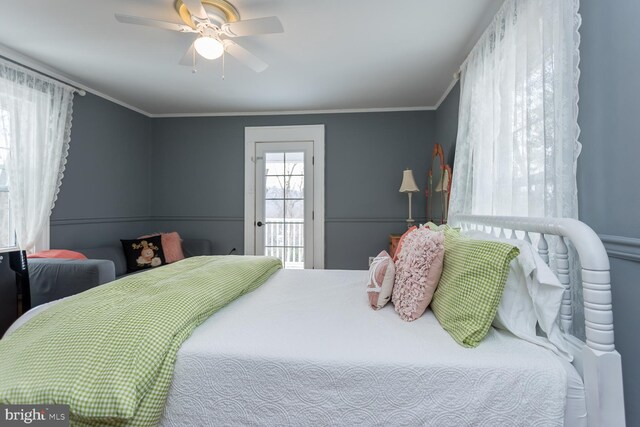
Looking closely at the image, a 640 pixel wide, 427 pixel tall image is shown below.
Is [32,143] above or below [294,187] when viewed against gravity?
above

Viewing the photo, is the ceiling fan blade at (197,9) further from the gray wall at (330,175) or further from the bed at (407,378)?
the gray wall at (330,175)

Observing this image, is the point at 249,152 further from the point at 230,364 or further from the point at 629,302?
the point at 629,302

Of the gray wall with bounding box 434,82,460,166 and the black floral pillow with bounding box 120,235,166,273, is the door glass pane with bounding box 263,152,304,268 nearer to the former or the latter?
the black floral pillow with bounding box 120,235,166,273

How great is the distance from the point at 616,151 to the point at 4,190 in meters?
3.92

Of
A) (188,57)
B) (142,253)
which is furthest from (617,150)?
(142,253)

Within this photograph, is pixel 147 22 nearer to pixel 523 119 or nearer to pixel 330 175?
pixel 523 119

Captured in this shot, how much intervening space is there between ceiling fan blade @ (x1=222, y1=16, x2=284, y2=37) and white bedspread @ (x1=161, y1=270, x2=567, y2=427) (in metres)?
1.68

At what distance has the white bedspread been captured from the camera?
88cm

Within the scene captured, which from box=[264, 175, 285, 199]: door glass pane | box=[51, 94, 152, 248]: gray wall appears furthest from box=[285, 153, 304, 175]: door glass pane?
box=[51, 94, 152, 248]: gray wall

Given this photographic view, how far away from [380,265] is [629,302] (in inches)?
34.6

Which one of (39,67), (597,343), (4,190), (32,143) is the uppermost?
(39,67)

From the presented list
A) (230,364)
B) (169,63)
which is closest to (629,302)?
(230,364)

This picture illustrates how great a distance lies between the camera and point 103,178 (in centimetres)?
345

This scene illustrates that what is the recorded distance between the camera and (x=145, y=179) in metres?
4.15
